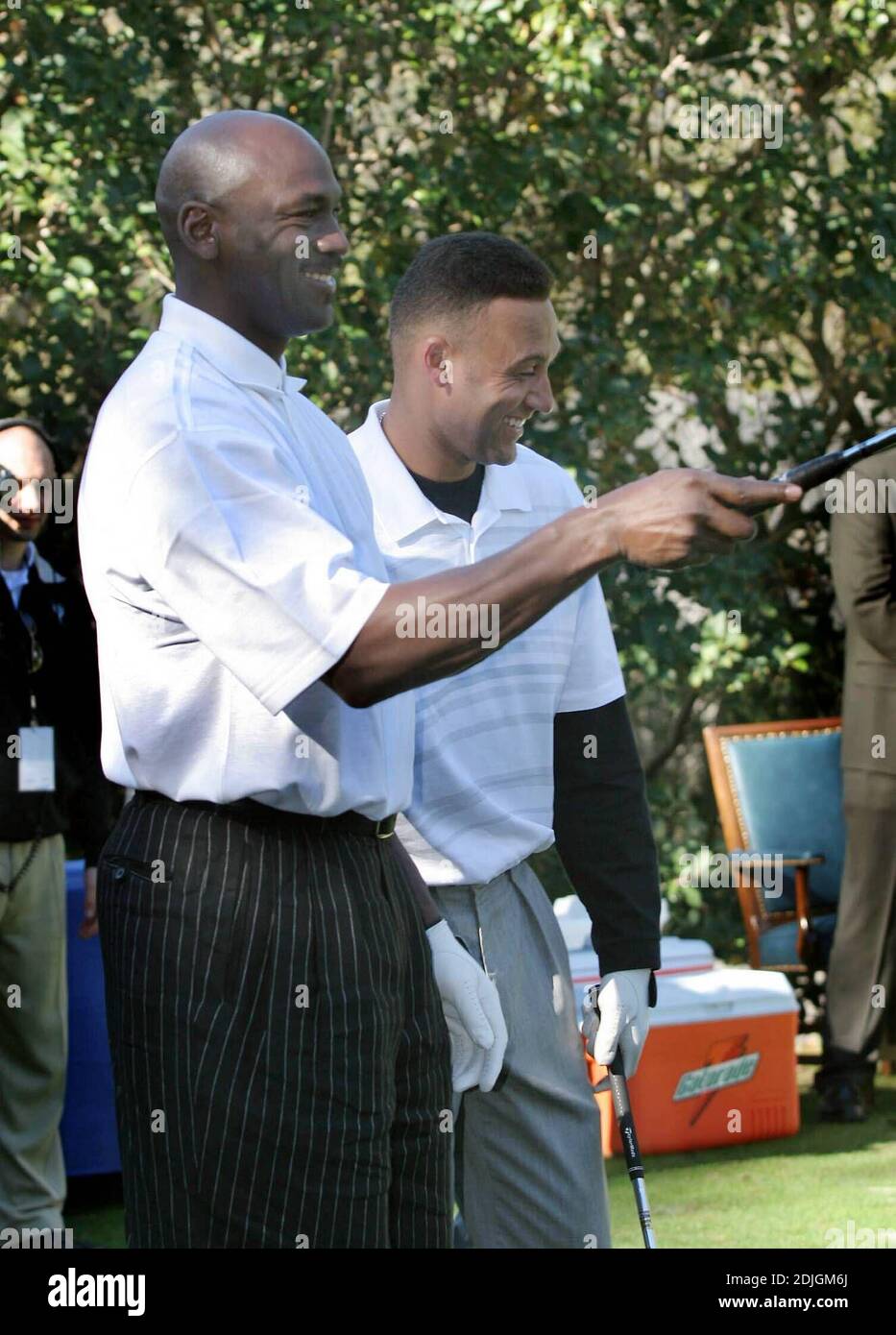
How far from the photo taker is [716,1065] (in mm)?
5344

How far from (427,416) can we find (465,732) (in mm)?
477

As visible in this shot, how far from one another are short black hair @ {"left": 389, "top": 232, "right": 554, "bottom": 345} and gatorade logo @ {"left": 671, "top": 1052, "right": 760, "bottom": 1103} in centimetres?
295

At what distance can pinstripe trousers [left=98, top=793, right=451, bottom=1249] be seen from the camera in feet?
6.55

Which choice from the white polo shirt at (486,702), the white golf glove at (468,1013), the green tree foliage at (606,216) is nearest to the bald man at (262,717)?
the white golf glove at (468,1013)

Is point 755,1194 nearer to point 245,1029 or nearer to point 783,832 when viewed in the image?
point 783,832

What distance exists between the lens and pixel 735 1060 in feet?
17.6

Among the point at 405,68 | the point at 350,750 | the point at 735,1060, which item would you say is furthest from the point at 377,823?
the point at 405,68

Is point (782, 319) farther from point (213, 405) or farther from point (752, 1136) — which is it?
point (213, 405)

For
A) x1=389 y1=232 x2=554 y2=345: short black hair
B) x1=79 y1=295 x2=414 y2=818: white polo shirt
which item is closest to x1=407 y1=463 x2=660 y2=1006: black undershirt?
x1=389 y1=232 x2=554 y2=345: short black hair

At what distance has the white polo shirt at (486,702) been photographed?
2.73 meters

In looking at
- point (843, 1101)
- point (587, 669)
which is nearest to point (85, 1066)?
point (843, 1101)

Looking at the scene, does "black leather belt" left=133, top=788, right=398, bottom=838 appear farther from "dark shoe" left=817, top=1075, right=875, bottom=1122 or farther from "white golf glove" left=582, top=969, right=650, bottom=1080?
"dark shoe" left=817, top=1075, right=875, bottom=1122

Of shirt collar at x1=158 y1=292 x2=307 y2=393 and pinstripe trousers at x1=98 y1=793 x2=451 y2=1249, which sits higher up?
shirt collar at x1=158 y1=292 x2=307 y2=393

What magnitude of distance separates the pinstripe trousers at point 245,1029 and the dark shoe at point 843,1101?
385 cm
